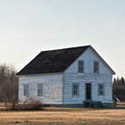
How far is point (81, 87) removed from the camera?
58.5 meters

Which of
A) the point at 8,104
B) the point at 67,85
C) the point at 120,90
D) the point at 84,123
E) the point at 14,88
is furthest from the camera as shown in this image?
the point at 120,90

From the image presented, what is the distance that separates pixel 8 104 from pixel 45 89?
8.12m

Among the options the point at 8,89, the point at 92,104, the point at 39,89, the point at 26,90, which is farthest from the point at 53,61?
the point at 8,89

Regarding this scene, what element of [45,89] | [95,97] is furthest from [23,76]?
[95,97]

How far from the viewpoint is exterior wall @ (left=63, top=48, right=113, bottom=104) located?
5769 centimetres

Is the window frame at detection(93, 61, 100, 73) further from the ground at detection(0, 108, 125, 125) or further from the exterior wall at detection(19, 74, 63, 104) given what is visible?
the ground at detection(0, 108, 125, 125)

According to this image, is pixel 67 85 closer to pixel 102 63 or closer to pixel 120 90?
pixel 102 63

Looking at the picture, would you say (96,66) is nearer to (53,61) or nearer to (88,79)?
(88,79)

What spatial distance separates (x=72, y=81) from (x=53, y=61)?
4.14 meters

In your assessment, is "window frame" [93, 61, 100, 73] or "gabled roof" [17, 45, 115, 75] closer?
"gabled roof" [17, 45, 115, 75]

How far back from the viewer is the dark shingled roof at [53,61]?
5856cm

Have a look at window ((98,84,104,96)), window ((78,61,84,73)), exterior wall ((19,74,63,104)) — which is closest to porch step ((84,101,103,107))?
window ((98,84,104,96))

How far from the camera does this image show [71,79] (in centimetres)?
5800

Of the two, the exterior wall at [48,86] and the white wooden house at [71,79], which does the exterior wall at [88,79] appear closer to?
the white wooden house at [71,79]
